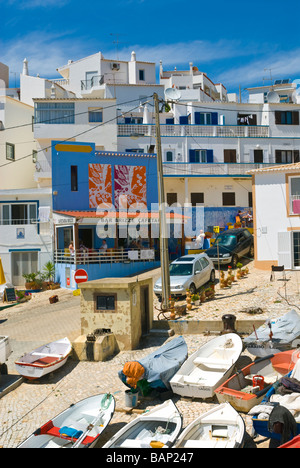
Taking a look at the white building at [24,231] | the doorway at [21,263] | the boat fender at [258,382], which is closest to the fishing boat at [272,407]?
the boat fender at [258,382]

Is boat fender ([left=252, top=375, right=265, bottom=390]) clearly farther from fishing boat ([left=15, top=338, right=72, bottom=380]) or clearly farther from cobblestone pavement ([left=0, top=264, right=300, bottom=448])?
fishing boat ([left=15, top=338, right=72, bottom=380])

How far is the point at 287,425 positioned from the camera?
836 cm

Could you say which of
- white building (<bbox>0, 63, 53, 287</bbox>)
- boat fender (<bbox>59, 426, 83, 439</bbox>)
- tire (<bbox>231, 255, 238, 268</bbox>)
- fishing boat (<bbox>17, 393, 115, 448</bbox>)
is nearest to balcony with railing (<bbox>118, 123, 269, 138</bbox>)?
white building (<bbox>0, 63, 53, 287</bbox>)

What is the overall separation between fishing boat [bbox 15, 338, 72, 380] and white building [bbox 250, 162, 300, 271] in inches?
528

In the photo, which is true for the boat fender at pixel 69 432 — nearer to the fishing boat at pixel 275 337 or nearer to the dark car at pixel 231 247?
the fishing boat at pixel 275 337

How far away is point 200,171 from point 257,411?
30.8 metres

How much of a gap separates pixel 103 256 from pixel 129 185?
27.1 ft

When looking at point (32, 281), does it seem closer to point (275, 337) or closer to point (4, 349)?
point (4, 349)

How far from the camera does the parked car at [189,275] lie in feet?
65.1

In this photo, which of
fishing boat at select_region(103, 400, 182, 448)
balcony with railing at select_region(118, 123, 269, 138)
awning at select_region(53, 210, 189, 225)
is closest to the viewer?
fishing boat at select_region(103, 400, 182, 448)

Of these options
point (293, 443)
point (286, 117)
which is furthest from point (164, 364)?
point (286, 117)

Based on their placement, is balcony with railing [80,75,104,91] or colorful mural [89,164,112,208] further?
balcony with railing [80,75,104,91]

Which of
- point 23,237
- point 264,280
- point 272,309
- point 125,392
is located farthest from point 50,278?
point 125,392

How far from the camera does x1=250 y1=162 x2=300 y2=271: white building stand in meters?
23.6
